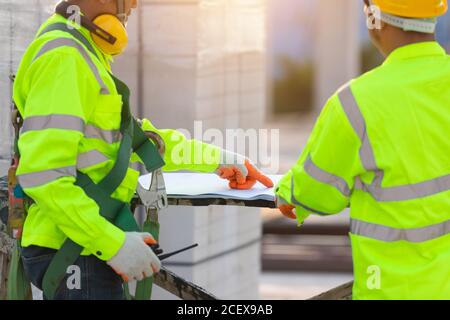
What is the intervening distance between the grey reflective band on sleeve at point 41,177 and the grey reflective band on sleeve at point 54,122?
0.35ft

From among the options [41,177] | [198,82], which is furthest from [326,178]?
[198,82]

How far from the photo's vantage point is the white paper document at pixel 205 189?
349 cm

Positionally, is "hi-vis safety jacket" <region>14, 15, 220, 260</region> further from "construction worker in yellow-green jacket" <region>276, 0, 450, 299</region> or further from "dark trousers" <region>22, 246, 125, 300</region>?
"construction worker in yellow-green jacket" <region>276, 0, 450, 299</region>

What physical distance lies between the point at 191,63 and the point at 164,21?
219 millimetres

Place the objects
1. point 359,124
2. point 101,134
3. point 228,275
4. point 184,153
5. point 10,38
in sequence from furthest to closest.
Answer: point 228,275 → point 10,38 → point 184,153 → point 101,134 → point 359,124

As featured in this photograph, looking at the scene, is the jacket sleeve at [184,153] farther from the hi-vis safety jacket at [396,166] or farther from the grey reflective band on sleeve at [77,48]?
the hi-vis safety jacket at [396,166]

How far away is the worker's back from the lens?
8.91ft

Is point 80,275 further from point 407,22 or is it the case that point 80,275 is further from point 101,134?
point 407,22

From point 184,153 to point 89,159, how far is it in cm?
72

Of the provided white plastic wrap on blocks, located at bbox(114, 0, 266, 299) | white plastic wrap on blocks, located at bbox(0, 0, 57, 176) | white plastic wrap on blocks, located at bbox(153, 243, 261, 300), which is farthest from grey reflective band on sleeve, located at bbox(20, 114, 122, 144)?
white plastic wrap on blocks, located at bbox(153, 243, 261, 300)

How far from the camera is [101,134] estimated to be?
294cm

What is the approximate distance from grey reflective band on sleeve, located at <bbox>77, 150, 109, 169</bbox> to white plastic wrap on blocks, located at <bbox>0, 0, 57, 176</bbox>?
4.39ft

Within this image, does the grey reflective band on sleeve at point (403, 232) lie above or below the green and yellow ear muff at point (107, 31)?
below

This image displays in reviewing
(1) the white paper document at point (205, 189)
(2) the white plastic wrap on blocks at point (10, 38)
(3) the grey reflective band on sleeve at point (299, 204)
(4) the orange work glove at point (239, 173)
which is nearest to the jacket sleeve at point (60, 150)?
(3) the grey reflective band on sleeve at point (299, 204)
